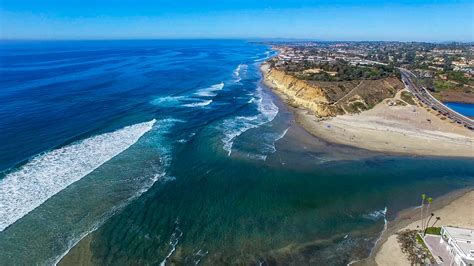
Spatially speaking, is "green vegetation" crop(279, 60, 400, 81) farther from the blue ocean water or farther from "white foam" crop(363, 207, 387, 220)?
"white foam" crop(363, 207, 387, 220)

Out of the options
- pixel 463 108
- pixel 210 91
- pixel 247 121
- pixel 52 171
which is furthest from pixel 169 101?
pixel 463 108

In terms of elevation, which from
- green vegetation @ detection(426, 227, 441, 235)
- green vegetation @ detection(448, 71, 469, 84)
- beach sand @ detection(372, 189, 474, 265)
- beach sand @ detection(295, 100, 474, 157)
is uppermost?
green vegetation @ detection(448, 71, 469, 84)

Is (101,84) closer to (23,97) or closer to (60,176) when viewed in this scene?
(23,97)

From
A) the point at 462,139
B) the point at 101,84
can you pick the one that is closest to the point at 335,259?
the point at 462,139

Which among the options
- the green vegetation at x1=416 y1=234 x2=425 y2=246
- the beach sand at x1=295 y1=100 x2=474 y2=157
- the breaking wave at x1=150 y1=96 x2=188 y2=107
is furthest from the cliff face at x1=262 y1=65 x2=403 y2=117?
the green vegetation at x1=416 y1=234 x2=425 y2=246

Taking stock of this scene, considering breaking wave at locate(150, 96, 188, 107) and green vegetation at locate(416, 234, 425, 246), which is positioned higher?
breaking wave at locate(150, 96, 188, 107)

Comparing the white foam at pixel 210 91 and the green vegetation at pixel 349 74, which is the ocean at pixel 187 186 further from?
the green vegetation at pixel 349 74

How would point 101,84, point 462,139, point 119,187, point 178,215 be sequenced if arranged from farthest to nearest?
1. point 101,84
2. point 462,139
3. point 119,187
4. point 178,215
